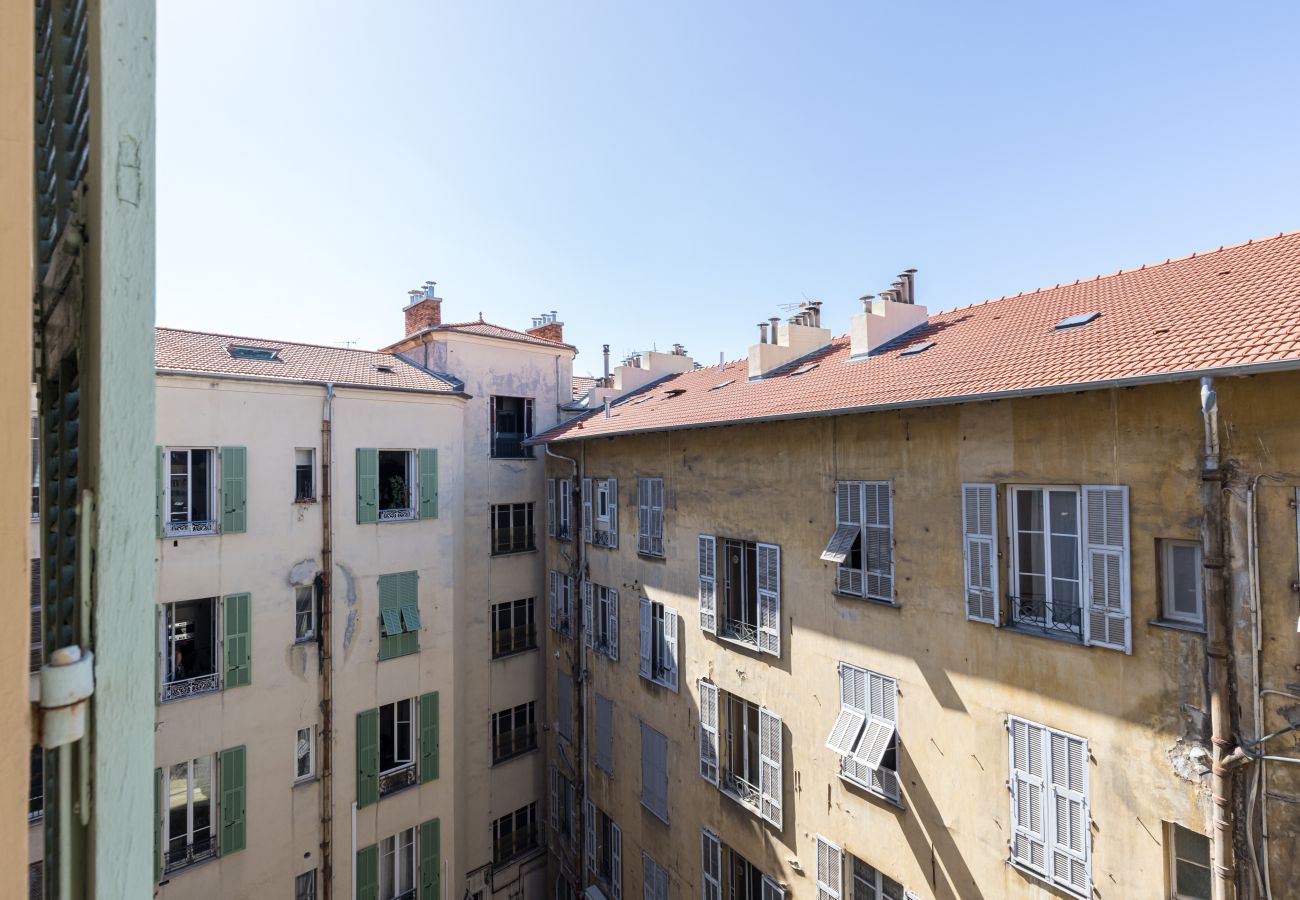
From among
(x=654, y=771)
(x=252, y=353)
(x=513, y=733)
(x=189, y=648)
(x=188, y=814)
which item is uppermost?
(x=252, y=353)

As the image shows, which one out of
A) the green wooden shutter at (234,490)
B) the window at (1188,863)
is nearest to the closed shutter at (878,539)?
the window at (1188,863)

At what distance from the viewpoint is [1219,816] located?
5.50 meters

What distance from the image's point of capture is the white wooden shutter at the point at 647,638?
13.1 metres

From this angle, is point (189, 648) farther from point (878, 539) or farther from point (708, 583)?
point (878, 539)

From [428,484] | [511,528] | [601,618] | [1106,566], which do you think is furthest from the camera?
[511,528]

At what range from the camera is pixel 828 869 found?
30.1ft

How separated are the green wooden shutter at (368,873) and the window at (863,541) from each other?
1148 cm

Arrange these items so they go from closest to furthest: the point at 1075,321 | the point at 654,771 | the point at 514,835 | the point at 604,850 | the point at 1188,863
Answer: the point at 1188,863 → the point at 1075,321 → the point at 654,771 → the point at 604,850 → the point at 514,835

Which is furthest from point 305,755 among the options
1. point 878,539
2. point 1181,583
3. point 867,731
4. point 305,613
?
point 1181,583

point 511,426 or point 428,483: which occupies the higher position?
point 511,426

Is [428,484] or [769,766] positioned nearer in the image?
[769,766]

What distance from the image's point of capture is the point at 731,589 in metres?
11.6

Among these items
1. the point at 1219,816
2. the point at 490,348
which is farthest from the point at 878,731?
the point at 490,348

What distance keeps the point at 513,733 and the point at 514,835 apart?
2675mm
